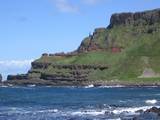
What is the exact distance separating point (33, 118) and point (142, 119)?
14938 millimetres

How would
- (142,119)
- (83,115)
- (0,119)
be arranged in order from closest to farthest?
(142,119)
(0,119)
(83,115)

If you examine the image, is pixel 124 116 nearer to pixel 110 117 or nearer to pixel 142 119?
pixel 110 117

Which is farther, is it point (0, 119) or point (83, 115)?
point (83, 115)

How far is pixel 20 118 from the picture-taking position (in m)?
77.2

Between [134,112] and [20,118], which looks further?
[134,112]

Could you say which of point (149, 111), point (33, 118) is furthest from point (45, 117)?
point (149, 111)

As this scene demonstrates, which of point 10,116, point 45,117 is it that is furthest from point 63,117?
point 10,116

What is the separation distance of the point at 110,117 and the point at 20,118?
1144cm

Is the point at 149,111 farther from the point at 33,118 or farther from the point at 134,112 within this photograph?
the point at 33,118

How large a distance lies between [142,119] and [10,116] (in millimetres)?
20044

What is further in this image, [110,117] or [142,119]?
[110,117]

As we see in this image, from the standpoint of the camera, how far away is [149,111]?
78438 mm

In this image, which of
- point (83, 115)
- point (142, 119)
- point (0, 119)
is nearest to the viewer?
point (142, 119)

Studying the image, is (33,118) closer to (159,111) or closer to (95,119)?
(95,119)
